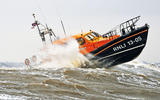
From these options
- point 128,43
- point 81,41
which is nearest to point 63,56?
point 81,41

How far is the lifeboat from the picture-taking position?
413 inches

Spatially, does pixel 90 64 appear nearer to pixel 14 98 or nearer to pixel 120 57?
pixel 120 57

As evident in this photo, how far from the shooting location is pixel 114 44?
35.6 ft

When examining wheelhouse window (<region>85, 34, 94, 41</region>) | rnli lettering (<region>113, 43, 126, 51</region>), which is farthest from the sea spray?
rnli lettering (<region>113, 43, 126, 51</region>)

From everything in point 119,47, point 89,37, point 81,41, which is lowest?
point 119,47

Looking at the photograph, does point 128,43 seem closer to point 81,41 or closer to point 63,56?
point 81,41

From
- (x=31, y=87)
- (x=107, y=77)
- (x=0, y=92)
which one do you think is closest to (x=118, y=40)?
(x=107, y=77)

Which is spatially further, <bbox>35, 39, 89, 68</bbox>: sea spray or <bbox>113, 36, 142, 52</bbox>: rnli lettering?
<bbox>35, 39, 89, 68</bbox>: sea spray

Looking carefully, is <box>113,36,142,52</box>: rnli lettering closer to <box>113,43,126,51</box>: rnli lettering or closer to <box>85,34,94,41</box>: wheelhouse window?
<box>113,43,126,51</box>: rnli lettering

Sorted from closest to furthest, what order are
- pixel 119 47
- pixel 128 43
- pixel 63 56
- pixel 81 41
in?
1. pixel 128 43
2. pixel 119 47
3. pixel 81 41
4. pixel 63 56

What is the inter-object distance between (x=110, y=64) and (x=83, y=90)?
6.20m

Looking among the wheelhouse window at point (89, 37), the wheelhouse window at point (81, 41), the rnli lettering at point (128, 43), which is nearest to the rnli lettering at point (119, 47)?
the rnli lettering at point (128, 43)

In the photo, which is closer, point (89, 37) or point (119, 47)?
point (119, 47)

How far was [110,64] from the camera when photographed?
38.4ft
